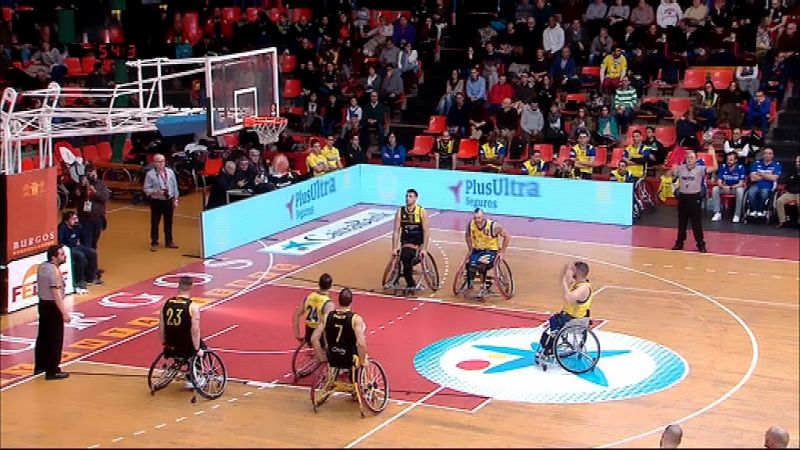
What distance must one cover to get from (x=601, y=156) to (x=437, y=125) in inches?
164

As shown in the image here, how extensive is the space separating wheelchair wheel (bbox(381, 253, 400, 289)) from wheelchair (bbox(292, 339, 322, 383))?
360 centimetres

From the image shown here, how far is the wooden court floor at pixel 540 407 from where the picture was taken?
43.0 feet

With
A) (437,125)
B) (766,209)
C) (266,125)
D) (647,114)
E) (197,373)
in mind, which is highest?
(266,125)

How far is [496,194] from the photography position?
80.0ft

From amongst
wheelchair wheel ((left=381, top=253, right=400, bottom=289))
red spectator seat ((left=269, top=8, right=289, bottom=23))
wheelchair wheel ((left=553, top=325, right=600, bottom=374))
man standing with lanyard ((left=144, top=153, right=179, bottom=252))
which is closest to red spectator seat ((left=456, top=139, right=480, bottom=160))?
man standing with lanyard ((left=144, top=153, right=179, bottom=252))

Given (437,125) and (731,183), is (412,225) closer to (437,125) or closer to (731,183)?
(731,183)

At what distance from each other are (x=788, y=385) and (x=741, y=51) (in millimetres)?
14108

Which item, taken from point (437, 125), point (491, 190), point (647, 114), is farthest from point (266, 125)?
point (647, 114)

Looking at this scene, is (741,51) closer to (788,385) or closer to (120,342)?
(788,385)

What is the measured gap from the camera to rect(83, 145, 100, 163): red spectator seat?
87.9 feet

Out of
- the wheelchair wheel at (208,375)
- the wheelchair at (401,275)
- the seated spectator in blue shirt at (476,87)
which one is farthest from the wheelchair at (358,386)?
the seated spectator in blue shirt at (476,87)

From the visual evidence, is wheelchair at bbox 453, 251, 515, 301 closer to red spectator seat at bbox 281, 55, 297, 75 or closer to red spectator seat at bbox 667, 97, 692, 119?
red spectator seat at bbox 667, 97, 692, 119

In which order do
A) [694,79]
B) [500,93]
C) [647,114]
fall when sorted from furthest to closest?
[500,93]
[694,79]
[647,114]

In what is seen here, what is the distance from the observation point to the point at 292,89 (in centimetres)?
3055
